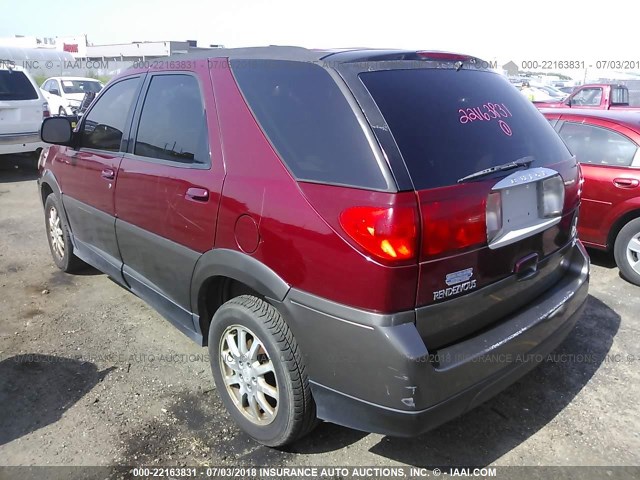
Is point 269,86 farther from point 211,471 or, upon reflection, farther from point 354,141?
point 211,471

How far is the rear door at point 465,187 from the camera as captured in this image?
203 cm

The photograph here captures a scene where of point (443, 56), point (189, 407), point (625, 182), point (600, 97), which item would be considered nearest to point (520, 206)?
point (443, 56)

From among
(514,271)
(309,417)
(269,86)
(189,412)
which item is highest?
(269,86)

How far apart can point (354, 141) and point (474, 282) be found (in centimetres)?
76

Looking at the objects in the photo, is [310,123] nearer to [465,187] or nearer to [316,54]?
[316,54]

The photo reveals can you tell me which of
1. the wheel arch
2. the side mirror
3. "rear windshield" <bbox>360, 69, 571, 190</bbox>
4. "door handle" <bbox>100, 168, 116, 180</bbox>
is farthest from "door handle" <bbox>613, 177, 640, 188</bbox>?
the side mirror

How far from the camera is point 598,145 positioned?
503 centimetres

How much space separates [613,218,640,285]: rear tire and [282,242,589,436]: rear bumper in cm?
289

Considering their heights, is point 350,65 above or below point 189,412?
above

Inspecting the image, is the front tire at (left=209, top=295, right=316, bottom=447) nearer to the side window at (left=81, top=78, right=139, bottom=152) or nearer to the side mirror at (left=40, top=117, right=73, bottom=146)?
the side window at (left=81, top=78, right=139, bottom=152)

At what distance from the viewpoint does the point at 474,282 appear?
2.16 m

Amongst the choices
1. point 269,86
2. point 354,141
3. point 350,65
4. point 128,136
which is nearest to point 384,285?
point 354,141

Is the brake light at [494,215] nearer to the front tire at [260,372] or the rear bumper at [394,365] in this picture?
the rear bumper at [394,365]

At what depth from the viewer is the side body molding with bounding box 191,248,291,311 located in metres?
2.28
